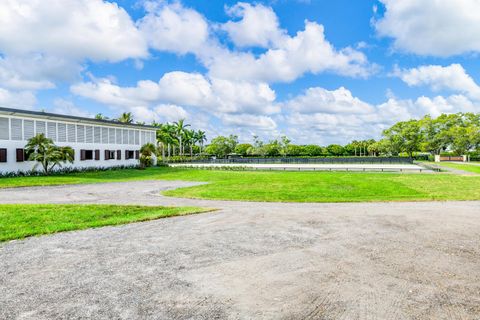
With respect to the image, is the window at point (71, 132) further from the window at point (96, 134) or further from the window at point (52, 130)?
the window at point (96, 134)

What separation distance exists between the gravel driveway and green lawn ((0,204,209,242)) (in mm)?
781

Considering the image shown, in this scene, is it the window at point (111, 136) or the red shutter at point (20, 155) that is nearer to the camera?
the red shutter at point (20, 155)

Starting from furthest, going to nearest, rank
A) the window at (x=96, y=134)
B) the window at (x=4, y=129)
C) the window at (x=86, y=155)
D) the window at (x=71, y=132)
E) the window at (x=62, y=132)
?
the window at (x=96, y=134) → the window at (x=86, y=155) → the window at (x=71, y=132) → the window at (x=62, y=132) → the window at (x=4, y=129)

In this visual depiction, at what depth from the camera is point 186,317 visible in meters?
4.28

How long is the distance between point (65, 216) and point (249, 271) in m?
7.83

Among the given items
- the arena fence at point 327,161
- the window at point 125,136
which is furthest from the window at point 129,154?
the arena fence at point 327,161


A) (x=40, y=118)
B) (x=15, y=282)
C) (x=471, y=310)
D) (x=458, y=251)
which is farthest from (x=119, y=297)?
(x=40, y=118)

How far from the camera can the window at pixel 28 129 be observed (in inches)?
1257

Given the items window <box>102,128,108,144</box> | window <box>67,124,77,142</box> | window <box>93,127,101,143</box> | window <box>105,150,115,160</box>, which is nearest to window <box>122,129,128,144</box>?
window <box>105,150,115,160</box>

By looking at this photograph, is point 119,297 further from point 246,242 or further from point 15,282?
point 246,242

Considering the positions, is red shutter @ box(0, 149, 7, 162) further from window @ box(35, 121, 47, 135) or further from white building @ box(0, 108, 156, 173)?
window @ box(35, 121, 47, 135)

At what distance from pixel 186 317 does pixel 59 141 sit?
120 ft

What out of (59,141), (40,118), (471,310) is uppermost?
(40,118)

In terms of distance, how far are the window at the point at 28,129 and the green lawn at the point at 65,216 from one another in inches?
887
